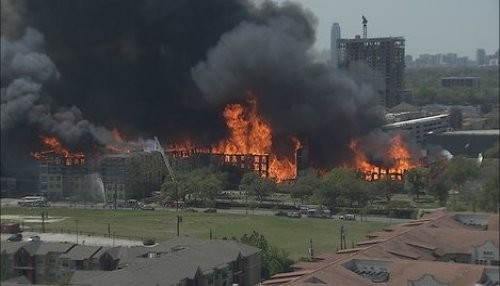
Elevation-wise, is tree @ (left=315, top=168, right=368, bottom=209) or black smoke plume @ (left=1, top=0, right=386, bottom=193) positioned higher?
black smoke plume @ (left=1, top=0, right=386, bottom=193)

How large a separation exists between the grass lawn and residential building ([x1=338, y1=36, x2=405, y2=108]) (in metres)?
7.78

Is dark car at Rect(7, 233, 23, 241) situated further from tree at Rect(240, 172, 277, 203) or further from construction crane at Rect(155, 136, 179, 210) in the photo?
tree at Rect(240, 172, 277, 203)

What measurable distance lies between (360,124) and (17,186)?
10.7 m

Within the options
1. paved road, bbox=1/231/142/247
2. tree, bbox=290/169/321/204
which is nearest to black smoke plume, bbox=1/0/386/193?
tree, bbox=290/169/321/204

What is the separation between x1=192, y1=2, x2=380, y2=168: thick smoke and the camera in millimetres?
15391

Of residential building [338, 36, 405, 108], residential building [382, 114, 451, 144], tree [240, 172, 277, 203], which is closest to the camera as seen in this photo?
residential building [382, 114, 451, 144]

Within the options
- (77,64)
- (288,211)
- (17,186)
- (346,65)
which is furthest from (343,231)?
(346,65)

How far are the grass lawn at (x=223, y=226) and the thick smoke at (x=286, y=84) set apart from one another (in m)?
4.92

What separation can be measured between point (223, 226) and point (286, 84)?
681 centimetres

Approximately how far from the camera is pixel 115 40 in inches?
628

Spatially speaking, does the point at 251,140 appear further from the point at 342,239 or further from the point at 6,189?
the point at 6,189

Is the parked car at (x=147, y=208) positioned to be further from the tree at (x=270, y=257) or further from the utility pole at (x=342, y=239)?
the utility pole at (x=342, y=239)

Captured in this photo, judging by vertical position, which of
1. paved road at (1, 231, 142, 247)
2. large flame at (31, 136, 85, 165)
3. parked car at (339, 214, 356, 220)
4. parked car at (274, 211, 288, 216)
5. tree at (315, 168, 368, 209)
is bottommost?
paved road at (1, 231, 142, 247)

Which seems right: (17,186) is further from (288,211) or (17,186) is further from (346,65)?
(346,65)
